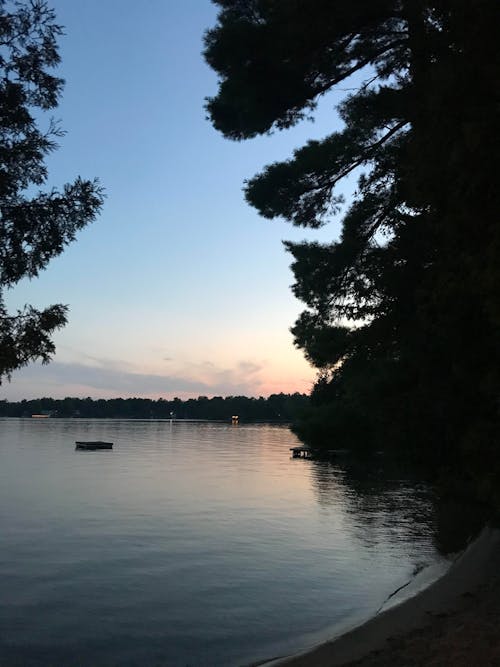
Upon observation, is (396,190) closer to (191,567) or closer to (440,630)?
(440,630)

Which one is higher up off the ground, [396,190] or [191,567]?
[396,190]

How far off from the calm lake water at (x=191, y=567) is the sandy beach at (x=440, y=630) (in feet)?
6.67

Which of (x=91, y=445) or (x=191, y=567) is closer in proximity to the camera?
(x=191, y=567)

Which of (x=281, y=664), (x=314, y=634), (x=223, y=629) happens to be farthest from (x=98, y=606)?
(x=281, y=664)

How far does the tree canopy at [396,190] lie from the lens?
834cm

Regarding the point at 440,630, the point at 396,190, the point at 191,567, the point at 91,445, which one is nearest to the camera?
the point at 440,630

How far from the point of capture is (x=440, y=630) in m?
8.98

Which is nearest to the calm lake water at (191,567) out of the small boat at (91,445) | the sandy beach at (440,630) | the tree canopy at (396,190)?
the sandy beach at (440,630)

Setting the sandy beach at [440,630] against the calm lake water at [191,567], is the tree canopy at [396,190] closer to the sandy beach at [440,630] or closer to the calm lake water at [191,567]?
→ the sandy beach at [440,630]

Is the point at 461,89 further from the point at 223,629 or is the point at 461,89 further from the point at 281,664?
the point at 223,629

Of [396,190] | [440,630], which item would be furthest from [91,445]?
[440,630]

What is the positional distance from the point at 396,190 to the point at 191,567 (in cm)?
1483

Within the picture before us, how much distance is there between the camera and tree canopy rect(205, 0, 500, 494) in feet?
27.3

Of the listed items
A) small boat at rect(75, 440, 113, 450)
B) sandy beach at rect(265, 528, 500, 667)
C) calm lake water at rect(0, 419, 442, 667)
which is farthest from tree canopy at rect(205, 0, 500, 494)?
small boat at rect(75, 440, 113, 450)
